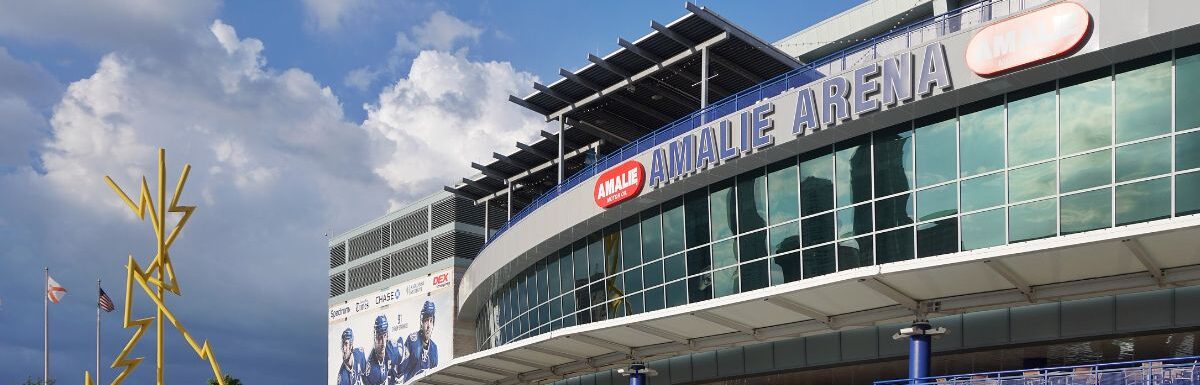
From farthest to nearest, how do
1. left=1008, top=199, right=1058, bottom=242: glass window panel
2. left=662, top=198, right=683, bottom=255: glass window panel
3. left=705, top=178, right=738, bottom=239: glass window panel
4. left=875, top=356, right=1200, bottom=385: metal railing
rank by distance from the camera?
1. left=662, top=198, right=683, bottom=255: glass window panel
2. left=705, top=178, right=738, bottom=239: glass window panel
3. left=1008, top=199, right=1058, bottom=242: glass window panel
4. left=875, top=356, right=1200, bottom=385: metal railing

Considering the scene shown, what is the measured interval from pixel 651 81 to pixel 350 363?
42.5m

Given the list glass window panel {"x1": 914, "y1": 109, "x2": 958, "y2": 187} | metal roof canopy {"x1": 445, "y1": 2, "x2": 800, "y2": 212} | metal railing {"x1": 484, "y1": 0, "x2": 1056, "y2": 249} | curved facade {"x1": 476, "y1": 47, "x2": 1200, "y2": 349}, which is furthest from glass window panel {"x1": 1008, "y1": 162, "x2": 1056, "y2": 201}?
metal roof canopy {"x1": 445, "y1": 2, "x2": 800, "y2": 212}

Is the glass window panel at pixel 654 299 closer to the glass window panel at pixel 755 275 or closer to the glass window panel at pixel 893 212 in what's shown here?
the glass window panel at pixel 755 275

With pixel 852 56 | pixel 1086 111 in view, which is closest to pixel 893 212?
pixel 852 56

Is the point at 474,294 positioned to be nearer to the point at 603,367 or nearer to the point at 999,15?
the point at 603,367

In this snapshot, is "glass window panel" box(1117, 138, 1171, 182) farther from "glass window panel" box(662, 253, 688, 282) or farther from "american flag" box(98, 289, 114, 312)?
"american flag" box(98, 289, 114, 312)

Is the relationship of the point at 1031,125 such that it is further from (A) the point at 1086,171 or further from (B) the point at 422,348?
(B) the point at 422,348

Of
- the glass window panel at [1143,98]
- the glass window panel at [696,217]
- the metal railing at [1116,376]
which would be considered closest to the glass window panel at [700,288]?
the glass window panel at [696,217]

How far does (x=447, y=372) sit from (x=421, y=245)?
30.0 meters

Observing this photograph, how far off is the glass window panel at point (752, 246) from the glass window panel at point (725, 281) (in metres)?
0.46

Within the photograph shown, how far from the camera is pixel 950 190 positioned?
27375mm

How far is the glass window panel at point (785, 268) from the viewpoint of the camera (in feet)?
101

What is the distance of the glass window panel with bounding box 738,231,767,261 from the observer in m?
31.7

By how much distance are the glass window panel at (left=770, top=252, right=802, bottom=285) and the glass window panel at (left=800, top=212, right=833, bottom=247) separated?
49 cm
